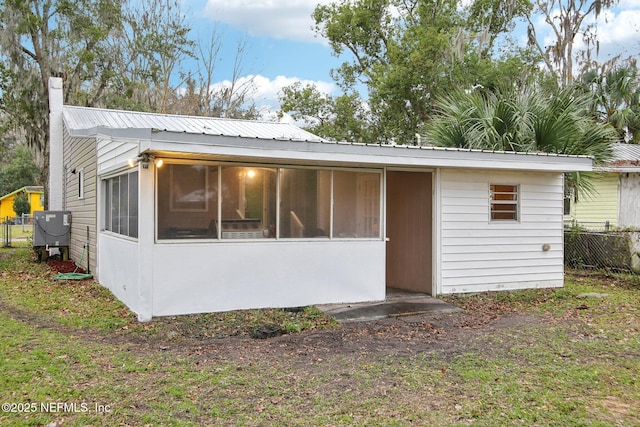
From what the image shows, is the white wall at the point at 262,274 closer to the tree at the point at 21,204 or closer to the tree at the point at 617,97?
the tree at the point at 617,97

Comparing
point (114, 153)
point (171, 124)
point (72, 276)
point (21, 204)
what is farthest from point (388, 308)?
point (21, 204)

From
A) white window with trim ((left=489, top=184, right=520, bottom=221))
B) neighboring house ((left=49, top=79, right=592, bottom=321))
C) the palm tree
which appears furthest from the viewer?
the palm tree

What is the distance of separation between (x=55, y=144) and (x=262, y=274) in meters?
9.86

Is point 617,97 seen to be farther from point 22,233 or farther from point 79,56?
point 22,233

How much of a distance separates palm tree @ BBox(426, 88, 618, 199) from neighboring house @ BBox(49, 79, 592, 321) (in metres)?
1.23

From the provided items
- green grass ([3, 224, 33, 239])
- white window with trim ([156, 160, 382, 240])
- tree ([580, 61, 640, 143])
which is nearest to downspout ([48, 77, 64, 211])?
green grass ([3, 224, 33, 239])

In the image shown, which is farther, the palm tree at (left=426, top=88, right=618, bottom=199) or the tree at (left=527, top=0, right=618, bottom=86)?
the tree at (left=527, top=0, right=618, bottom=86)

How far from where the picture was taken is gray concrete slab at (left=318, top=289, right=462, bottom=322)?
24.4 ft

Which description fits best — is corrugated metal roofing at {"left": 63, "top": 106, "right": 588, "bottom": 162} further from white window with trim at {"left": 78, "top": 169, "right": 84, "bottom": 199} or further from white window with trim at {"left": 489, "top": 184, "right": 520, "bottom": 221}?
white window with trim at {"left": 489, "top": 184, "right": 520, "bottom": 221}

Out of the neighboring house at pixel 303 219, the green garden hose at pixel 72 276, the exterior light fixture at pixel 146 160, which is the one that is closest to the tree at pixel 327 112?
the neighboring house at pixel 303 219

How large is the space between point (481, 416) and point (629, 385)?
1675 millimetres

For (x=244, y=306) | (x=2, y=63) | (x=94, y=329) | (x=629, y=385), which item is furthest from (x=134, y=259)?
(x=2, y=63)

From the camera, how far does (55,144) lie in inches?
565

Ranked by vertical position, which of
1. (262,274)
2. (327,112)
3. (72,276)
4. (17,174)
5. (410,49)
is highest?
(410,49)
